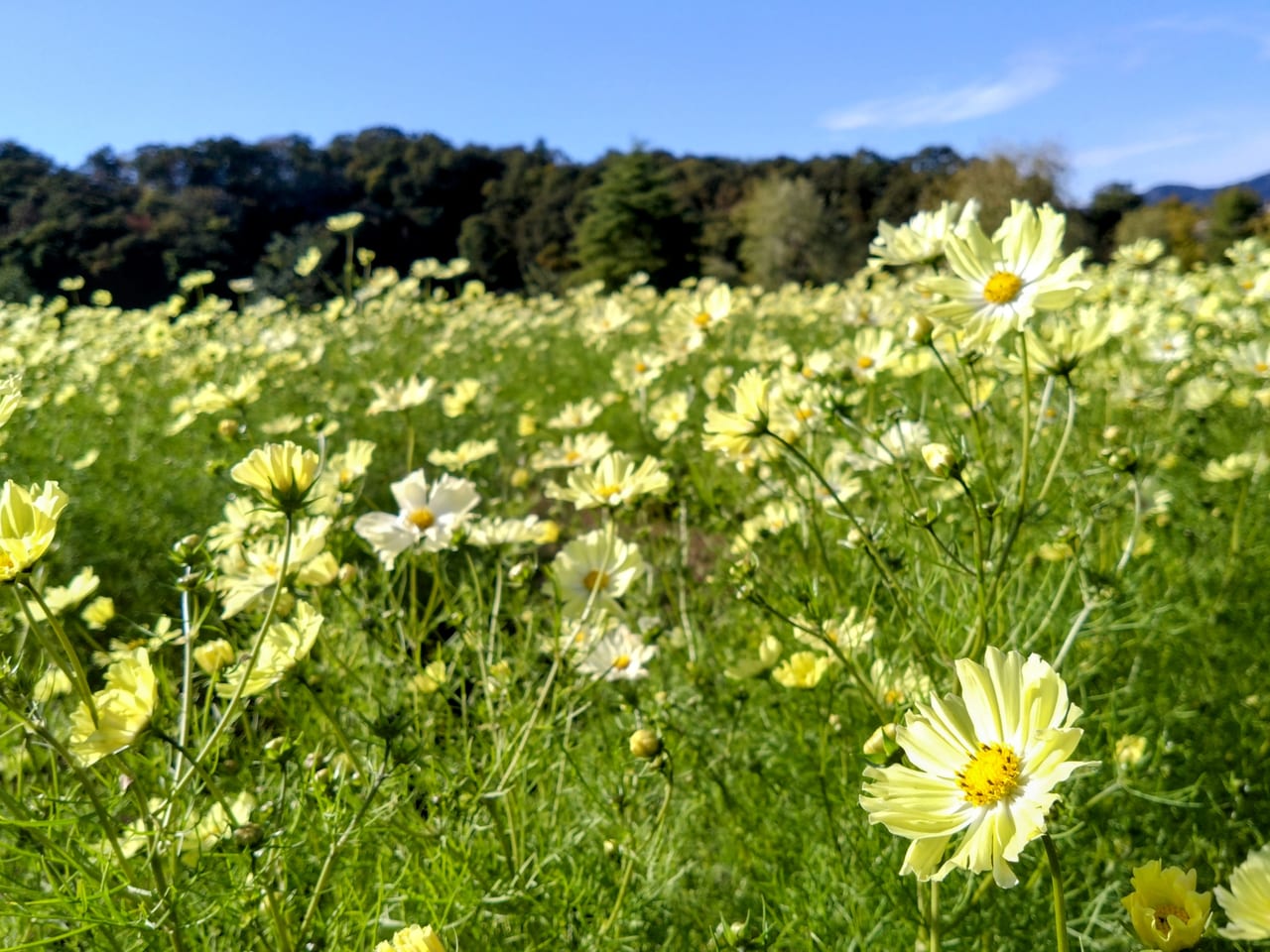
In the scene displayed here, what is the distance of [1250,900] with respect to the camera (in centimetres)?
57

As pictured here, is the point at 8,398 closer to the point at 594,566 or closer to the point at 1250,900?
the point at 594,566

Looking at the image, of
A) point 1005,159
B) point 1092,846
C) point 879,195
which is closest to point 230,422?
point 1092,846

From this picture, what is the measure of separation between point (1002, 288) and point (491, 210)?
25.4 m

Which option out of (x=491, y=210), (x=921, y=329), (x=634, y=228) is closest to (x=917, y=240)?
(x=921, y=329)

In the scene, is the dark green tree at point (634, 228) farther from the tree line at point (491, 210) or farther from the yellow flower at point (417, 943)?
the yellow flower at point (417, 943)

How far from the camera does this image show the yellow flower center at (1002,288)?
3.17 feet

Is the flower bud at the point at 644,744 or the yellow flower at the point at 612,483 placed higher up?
the yellow flower at the point at 612,483

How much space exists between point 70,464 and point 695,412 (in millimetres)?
2480

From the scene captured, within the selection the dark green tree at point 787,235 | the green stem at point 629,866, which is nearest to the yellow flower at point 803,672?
the green stem at point 629,866

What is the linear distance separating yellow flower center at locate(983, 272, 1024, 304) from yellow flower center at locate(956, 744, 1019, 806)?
56 centimetres

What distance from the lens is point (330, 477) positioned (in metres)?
1.58

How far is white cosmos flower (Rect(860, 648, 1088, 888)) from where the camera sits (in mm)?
540

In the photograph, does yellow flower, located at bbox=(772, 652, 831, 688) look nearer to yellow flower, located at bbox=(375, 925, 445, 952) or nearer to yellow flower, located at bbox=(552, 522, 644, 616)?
yellow flower, located at bbox=(552, 522, 644, 616)

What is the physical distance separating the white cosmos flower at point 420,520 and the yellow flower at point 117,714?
50 centimetres
